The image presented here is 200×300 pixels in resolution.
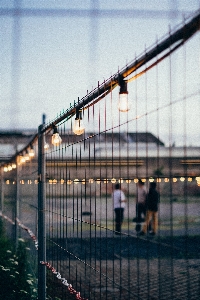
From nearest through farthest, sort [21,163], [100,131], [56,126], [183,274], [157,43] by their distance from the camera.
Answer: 1. [157,43]
2. [100,131]
3. [56,126]
4. [183,274]
5. [21,163]

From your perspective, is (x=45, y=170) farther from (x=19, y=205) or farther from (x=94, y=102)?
(x=19, y=205)

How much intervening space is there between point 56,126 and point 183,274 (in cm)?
421

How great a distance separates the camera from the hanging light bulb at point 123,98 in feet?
9.81

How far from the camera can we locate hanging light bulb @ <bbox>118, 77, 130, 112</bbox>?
9.81 ft

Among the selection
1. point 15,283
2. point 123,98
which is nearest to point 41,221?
point 15,283

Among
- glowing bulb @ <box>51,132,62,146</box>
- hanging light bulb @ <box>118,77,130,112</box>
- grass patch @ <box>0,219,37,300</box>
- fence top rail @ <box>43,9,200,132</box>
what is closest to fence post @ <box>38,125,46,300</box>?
grass patch @ <box>0,219,37,300</box>

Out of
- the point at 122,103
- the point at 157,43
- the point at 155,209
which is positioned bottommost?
the point at 155,209

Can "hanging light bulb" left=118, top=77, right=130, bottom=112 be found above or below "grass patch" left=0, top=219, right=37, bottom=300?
above

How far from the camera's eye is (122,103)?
119 inches

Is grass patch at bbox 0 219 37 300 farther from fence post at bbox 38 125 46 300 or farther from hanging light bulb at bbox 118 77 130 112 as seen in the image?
hanging light bulb at bbox 118 77 130 112

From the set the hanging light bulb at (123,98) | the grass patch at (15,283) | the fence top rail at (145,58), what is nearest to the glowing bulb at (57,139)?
the fence top rail at (145,58)

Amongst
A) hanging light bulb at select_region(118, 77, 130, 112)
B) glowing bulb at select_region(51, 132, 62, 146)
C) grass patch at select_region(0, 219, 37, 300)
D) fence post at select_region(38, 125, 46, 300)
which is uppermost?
hanging light bulb at select_region(118, 77, 130, 112)

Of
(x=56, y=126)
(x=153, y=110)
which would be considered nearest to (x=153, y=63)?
(x=153, y=110)

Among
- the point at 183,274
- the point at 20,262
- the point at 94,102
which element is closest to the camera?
the point at 94,102
